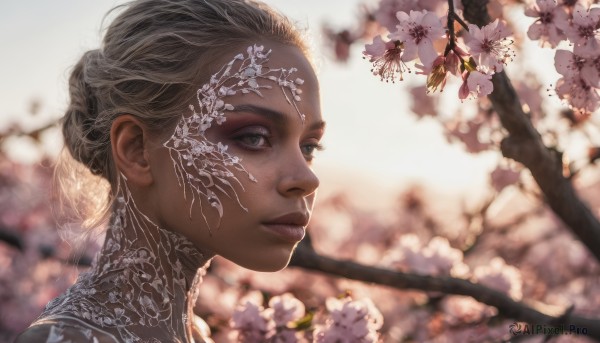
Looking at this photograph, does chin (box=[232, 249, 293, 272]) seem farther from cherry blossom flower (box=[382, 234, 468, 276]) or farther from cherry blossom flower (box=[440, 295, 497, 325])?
cherry blossom flower (box=[382, 234, 468, 276])

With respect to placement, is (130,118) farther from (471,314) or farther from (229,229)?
(471,314)

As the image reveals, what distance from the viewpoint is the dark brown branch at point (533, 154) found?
6.12 ft

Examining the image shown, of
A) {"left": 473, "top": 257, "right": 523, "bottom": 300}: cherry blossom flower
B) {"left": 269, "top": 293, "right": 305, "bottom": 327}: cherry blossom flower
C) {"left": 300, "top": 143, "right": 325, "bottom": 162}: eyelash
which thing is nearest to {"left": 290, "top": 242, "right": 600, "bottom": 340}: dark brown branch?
{"left": 269, "top": 293, "right": 305, "bottom": 327}: cherry blossom flower

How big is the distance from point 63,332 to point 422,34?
0.99m

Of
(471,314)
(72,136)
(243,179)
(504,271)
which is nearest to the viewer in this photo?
(243,179)

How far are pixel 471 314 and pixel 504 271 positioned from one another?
0.42 metres

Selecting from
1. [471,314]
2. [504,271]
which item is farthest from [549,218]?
[471,314]

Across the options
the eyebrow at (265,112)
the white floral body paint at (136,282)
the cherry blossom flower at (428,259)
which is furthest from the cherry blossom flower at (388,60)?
the cherry blossom flower at (428,259)

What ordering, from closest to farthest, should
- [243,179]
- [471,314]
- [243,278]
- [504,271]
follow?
[243,179] → [471,314] → [504,271] → [243,278]

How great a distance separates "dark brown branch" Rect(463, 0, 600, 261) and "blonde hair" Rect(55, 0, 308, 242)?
0.51m

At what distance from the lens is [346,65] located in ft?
11.7

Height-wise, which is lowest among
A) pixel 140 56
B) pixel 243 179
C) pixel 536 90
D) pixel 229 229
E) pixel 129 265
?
pixel 129 265

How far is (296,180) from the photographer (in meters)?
1.76

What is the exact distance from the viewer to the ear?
1.86 metres
